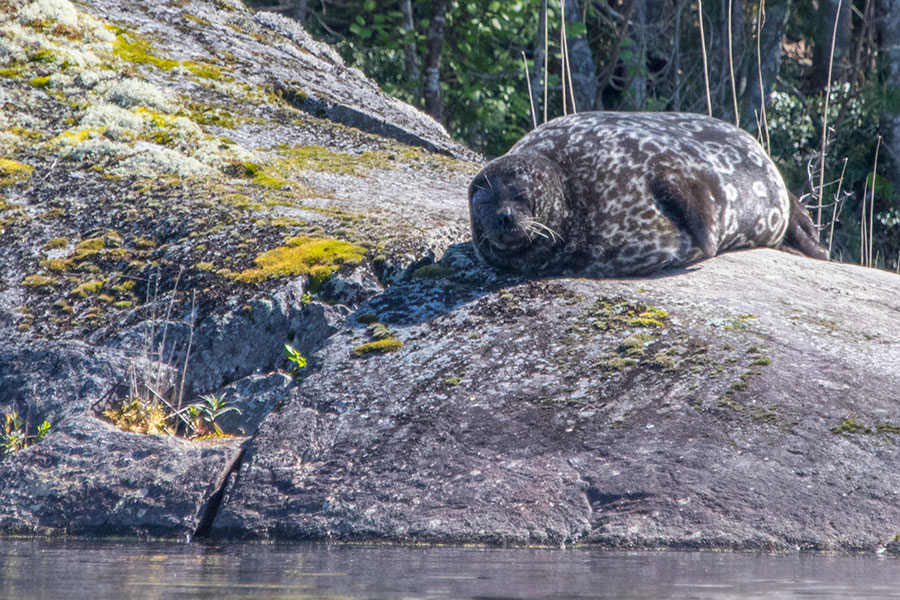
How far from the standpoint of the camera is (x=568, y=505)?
4164mm

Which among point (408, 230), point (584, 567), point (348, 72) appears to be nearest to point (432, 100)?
point (348, 72)

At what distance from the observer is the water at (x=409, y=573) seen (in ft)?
9.55

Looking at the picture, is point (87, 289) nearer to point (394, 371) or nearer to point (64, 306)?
point (64, 306)

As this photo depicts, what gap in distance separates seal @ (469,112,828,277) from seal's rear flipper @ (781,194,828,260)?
713mm

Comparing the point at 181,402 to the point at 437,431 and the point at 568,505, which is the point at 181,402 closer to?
the point at 437,431

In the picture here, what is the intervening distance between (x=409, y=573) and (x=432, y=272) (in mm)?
2918

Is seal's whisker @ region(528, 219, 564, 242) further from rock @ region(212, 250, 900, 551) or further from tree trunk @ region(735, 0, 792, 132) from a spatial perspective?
tree trunk @ region(735, 0, 792, 132)

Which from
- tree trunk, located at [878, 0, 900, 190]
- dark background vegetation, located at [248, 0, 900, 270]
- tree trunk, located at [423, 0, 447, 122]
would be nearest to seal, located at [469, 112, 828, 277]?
tree trunk, located at [423, 0, 447, 122]

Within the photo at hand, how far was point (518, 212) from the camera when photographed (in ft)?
19.2

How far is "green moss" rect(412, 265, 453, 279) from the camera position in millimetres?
5980

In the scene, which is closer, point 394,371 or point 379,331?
point 394,371

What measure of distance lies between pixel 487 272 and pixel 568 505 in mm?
2132

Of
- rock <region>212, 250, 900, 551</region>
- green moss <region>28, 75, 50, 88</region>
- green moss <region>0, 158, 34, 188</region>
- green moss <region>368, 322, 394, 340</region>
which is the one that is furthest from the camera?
green moss <region>28, 75, 50, 88</region>

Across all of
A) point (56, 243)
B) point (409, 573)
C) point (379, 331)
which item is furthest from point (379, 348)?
point (56, 243)
